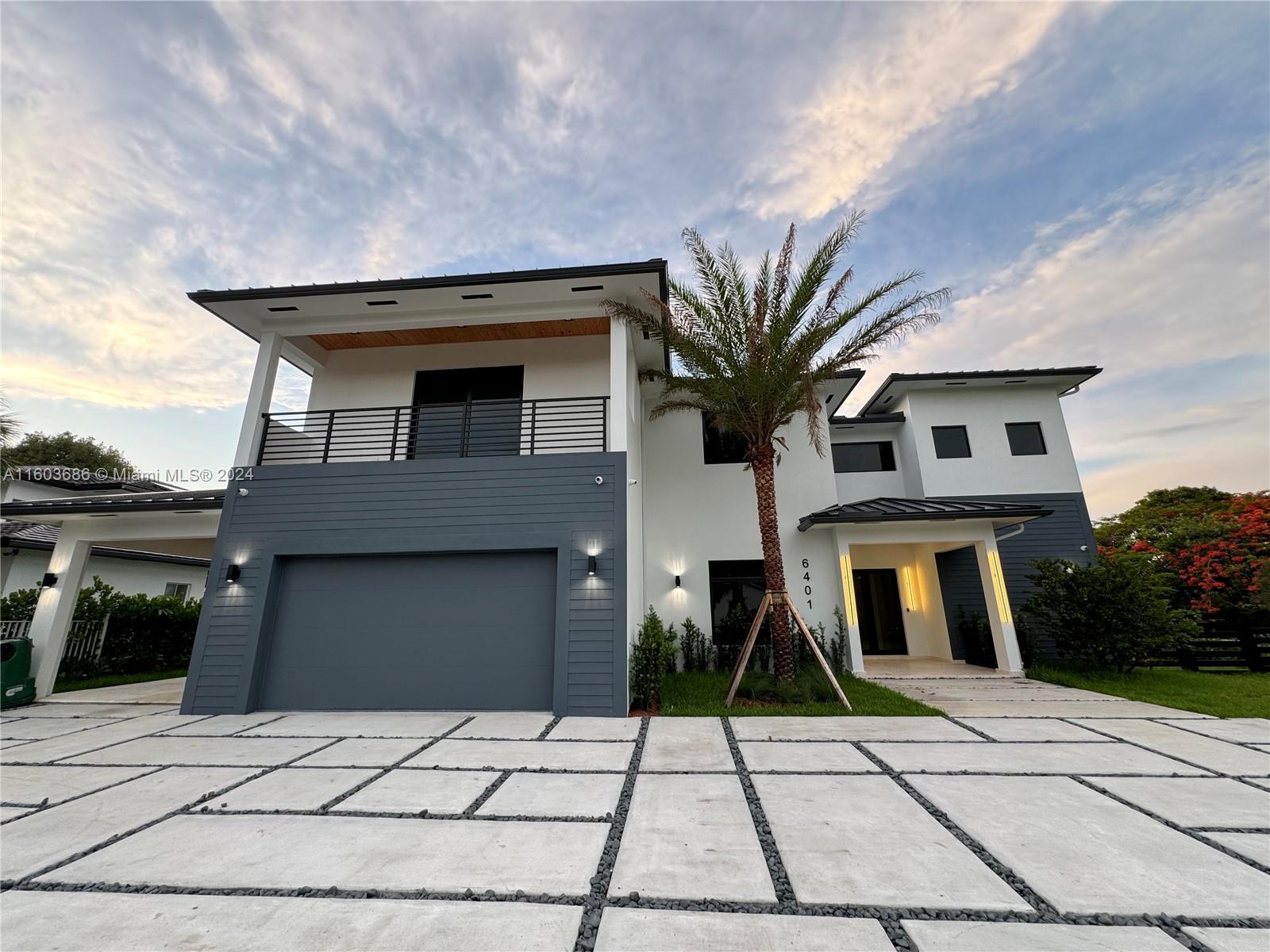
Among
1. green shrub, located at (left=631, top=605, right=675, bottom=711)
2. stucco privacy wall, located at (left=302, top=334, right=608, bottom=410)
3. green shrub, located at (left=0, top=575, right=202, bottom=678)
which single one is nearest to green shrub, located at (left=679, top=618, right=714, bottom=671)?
green shrub, located at (left=631, top=605, right=675, bottom=711)

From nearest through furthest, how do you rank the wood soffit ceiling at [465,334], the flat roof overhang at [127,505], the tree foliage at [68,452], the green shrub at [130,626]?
the flat roof overhang at [127,505], the wood soffit ceiling at [465,334], the green shrub at [130,626], the tree foliage at [68,452]

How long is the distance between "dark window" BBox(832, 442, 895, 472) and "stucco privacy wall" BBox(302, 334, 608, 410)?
6730 mm

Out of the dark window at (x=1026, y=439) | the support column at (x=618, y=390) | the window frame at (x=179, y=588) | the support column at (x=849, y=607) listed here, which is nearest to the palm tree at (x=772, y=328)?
the support column at (x=618, y=390)

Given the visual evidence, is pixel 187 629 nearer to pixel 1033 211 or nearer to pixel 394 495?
pixel 394 495

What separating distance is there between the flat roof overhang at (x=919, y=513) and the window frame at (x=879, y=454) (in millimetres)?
1656

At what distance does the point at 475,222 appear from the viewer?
36.1 feet

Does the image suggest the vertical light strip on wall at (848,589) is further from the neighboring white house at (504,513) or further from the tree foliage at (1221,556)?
the tree foliage at (1221,556)

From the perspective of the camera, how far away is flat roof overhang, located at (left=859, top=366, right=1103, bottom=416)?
10.5 m

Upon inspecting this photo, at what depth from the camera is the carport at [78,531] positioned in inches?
282

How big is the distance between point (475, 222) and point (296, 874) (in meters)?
12.0

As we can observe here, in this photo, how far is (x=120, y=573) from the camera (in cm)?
1133

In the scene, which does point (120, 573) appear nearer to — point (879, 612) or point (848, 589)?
point (848, 589)

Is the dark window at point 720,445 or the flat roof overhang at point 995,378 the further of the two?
the flat roof overhang at point 995,378

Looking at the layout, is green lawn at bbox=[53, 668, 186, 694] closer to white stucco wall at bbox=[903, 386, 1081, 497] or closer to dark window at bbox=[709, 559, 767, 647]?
dark window at bbox=[709, 559, 767, 647]
